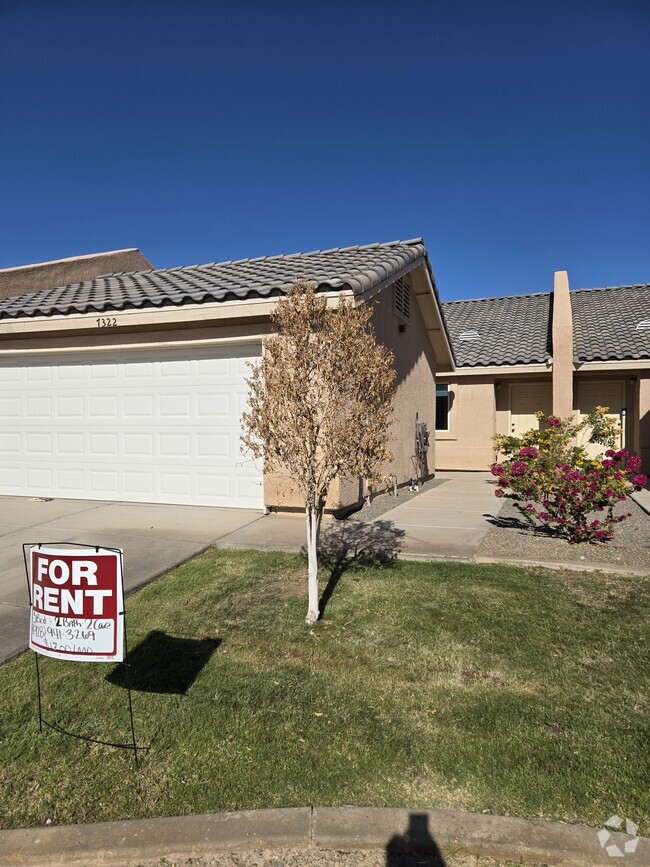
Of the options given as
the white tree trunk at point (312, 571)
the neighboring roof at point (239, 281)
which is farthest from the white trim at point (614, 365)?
the white tree trunk at point (312, 571)

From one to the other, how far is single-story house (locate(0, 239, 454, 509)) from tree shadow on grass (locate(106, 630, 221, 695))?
397 centimetres

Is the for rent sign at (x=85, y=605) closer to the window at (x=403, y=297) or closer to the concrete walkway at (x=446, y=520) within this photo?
the concrete walkway at (x=446, y=520)

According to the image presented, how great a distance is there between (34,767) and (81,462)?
23.6 feet

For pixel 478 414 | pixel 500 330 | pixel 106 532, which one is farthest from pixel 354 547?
pixel 500 330

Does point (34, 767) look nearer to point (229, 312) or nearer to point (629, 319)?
point (229, 312)

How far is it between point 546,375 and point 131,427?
37.7 ft

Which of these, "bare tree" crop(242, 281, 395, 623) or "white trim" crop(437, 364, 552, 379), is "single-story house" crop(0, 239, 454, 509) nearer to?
"bare tree" crop(242, 281, 395, 623)

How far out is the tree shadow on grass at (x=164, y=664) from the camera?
335 centimetres

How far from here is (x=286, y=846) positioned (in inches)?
88.6

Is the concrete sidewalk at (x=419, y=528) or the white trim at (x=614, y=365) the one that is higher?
the white trim at (x=614, y=365)

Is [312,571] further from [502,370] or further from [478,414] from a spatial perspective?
[478,414]

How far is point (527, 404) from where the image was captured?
52.8ft

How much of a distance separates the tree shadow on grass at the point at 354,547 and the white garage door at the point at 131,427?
5.75ft

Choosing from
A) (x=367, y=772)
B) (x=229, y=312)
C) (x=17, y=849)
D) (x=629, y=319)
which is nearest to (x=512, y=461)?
(x=229, y=312)
